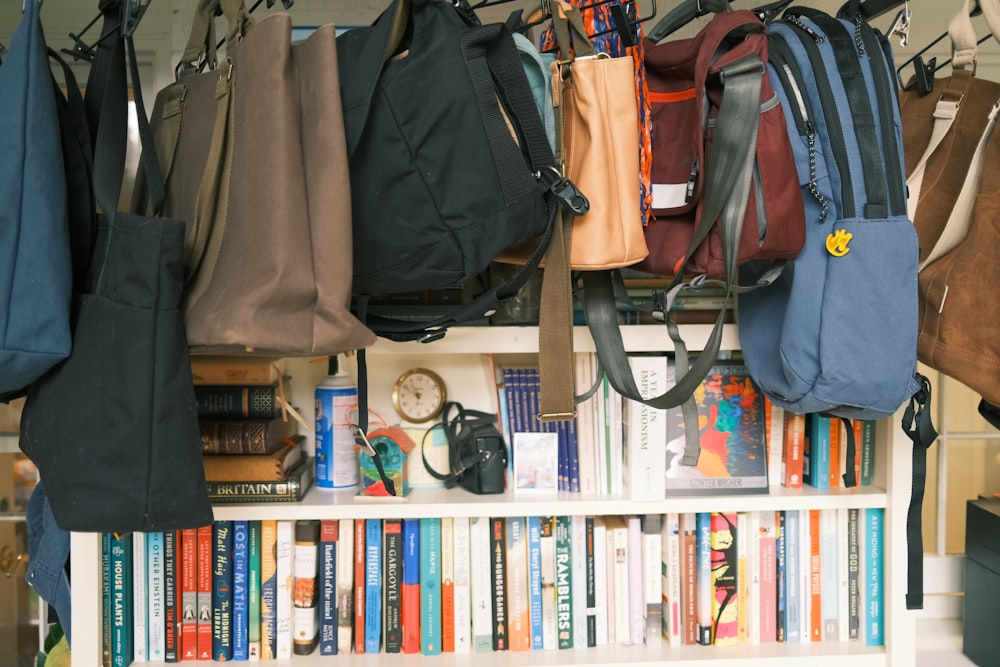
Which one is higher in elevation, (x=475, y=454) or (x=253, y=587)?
(x=475, y=454)

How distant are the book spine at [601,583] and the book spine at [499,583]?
0.57 ft

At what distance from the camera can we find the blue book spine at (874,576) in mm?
1445

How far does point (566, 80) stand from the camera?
3.50 feet

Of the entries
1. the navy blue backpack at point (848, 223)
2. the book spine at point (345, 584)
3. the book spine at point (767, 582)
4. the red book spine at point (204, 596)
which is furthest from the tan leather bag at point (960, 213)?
the red book spine at point (204, 596)

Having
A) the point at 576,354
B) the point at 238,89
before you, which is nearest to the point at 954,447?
the point at 576,354

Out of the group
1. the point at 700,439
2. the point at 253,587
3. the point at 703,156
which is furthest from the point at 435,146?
the point at 253,587

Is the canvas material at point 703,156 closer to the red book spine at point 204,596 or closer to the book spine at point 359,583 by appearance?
the book spine at point 359,583

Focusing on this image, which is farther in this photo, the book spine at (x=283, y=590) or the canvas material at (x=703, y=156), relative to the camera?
the book spine at (x=283, y=590)

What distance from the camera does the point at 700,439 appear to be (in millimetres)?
1468

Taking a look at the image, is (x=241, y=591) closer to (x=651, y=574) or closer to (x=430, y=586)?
(x=430, y=586)

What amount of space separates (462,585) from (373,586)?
17 cm

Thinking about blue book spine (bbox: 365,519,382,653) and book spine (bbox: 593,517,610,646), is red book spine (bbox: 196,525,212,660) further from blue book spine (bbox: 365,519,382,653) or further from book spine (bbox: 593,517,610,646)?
book spine (bbox: 593,517,610,646)

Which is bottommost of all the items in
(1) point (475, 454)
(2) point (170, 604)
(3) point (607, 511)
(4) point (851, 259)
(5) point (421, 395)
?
(2) point (170, 604)

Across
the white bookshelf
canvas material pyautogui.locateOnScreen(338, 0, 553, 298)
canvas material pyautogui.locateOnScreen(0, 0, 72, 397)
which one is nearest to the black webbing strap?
the white bookshelf
